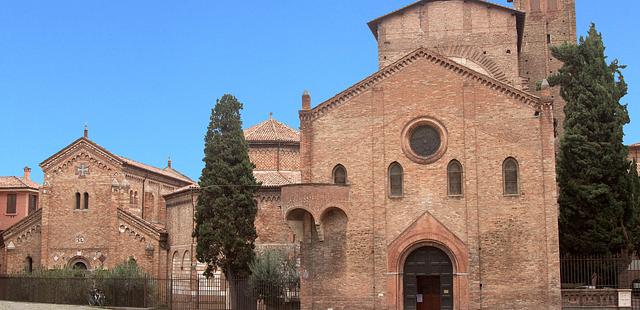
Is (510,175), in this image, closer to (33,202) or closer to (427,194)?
(427,194)

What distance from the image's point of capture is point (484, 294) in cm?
2702

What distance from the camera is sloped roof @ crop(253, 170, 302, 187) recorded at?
3678 centimetres

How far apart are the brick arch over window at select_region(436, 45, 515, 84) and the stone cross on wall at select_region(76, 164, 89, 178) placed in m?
19.4

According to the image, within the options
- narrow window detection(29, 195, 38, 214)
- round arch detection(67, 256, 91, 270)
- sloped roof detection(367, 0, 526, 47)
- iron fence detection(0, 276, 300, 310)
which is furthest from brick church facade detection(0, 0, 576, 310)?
narrow window detection(29, 195, 38, 214)

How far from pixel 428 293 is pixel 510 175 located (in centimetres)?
516

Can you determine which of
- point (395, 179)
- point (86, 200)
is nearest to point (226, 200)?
point (395, 179)

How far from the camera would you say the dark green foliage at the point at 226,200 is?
3212cm

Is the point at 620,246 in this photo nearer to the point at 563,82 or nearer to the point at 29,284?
the point at 563,82

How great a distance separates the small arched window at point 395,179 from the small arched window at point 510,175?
3.69 metres

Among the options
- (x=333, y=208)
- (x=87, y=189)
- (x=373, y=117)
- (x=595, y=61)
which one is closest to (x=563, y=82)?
(x=595, y=61)

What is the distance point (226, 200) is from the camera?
106ft

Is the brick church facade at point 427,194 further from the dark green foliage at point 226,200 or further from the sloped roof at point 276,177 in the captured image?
the sloped roof at point 276,177

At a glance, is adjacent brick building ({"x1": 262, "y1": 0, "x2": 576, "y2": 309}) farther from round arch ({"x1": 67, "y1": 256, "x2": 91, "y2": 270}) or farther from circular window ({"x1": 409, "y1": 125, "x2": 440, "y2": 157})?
round arch ({"x1": 67, "y1": 256, "x2": 91, "y2": 270})

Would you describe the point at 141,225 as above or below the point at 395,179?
below
